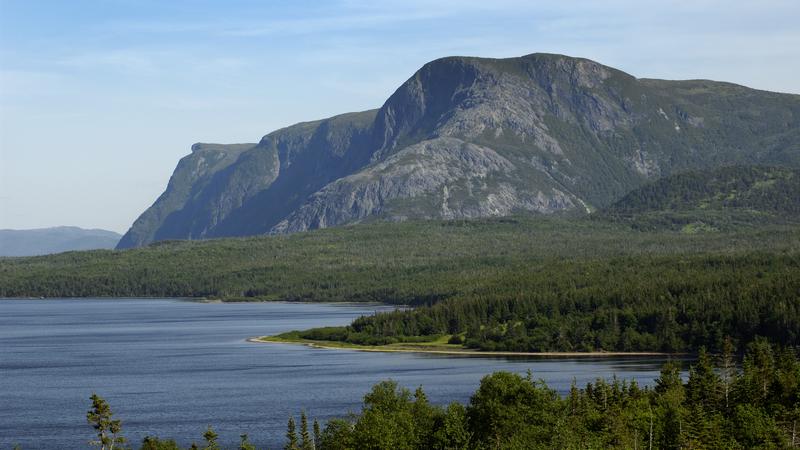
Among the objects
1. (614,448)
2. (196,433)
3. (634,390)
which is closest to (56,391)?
(196,433)

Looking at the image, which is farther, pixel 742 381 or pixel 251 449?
pixel 742 381

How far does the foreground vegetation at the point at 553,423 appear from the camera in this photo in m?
106

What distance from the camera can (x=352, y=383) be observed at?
195625mm

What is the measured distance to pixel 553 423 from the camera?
111m

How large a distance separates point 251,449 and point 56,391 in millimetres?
102637

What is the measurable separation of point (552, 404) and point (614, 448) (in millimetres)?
9725

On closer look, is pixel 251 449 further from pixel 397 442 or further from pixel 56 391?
pixel 56 391

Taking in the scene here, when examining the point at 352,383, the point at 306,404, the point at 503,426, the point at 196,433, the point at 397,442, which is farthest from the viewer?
the point at 352,383

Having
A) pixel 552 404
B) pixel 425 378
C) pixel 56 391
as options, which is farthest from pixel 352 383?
pixel 552 404

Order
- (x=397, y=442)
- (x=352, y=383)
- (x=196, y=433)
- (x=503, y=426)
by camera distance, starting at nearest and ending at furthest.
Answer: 1. (x=397, y=442)
2. (x=503, y=426)
3. (x=196, y=433)
4. (x=352, y=383)

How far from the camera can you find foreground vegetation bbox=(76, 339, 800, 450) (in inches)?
4163

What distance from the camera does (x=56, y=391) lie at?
199000mm

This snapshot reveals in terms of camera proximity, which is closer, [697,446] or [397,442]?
[397,442]

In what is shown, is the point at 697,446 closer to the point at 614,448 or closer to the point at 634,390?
the point at 614,448
